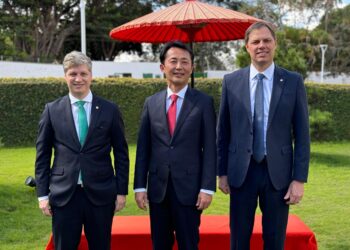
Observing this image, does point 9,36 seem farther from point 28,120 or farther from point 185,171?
point 185,171

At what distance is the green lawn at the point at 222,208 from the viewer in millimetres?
4926

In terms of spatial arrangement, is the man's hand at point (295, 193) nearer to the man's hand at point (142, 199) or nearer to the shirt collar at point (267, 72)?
the shirt collar at point (267, 72)

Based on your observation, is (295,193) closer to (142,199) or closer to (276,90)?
(276,90)

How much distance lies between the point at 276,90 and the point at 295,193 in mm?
640

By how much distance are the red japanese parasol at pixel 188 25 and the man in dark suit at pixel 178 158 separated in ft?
3.36

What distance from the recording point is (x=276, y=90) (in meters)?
2.90

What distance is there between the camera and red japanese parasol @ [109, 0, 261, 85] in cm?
389

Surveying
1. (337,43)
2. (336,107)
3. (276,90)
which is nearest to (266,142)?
(276,90)

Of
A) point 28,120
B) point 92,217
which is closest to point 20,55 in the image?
point 28,120

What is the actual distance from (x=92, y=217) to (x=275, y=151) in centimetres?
118

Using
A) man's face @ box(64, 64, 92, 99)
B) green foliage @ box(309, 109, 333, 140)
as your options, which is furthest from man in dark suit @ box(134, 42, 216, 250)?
green foliage @ box(309, 109, 333, 140)

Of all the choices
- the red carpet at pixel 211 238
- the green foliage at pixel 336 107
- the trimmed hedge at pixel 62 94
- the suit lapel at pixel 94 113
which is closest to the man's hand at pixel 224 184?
the red carpet at pixel 211 238

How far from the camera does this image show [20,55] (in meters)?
26.8

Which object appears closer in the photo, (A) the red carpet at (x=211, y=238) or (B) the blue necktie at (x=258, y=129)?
(B) the blue necktie at (x=258, y=129)
